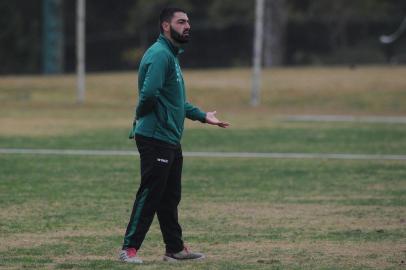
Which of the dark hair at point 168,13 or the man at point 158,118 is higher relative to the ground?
the dark hair at point 168,13

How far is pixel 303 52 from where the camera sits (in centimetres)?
5897

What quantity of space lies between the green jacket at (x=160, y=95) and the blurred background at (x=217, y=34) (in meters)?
43.7

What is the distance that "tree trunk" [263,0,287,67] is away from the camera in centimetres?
5272

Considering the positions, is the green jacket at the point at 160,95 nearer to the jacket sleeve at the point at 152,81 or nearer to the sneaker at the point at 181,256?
the jacket sleeve at the point at 152,81

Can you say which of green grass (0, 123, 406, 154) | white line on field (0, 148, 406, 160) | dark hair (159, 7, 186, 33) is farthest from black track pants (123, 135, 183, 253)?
green grass (0, 123, 406, 154)

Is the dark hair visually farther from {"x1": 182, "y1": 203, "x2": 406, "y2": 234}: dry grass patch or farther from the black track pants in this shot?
{"x1": 182, "y1": 203, "x2": 406, "y2": 234}: dry grass patch

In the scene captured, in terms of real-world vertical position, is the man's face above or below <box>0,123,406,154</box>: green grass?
above

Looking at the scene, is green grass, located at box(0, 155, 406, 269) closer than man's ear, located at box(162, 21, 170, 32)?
No

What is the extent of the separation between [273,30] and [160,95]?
4451cm

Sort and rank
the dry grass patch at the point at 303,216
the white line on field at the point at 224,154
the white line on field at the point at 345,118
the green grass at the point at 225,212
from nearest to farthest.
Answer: the green grass at the point at 225,212 → the dry grass patch at the point at 303,216 → the white line on field at the point at 224,154 → the white line on field at the point at 345,118

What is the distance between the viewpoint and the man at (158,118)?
8781 mm

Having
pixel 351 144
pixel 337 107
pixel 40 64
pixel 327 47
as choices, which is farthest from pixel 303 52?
pixel 351 144

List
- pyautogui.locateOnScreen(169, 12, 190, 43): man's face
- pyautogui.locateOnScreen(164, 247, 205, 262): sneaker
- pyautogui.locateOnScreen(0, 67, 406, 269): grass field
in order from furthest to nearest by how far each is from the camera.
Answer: pyautogui.locateOnScreen(0, 67, 406, 269): grass field < pyautogui.locateOnScreen(164, 247, 205, 262): sneaker < pyautogui.locateOnScreen(169, 12, 190, 43): man's face

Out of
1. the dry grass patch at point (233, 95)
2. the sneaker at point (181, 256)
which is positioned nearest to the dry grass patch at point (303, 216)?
the sneaker at point (181, 256)
